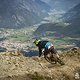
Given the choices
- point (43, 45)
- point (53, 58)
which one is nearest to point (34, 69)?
point (43, 45)

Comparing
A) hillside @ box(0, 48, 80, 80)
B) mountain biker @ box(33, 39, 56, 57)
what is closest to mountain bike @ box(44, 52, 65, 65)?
hillside @ box(0, 48, 80, 80)

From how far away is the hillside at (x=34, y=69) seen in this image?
84.3 ft

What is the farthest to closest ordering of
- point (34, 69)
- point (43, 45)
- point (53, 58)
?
point (53, 58) < point (43, 45) < point (34, 69)

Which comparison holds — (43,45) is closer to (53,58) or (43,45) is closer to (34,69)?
(53,58)

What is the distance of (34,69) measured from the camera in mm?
27531

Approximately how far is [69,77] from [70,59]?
283 inches

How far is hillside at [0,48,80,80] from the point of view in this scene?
25688 mm

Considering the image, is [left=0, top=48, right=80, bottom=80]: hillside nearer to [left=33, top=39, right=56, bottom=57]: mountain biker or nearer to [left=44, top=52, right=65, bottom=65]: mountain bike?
[left=44, top=52, right=65, bottom=65]: mountain bike

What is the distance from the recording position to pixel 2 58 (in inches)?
1190

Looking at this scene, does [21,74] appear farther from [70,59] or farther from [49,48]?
[70,59]

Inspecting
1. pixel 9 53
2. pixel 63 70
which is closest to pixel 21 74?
pixel 63 70

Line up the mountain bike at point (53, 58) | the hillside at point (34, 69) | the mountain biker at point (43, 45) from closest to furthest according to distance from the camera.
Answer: the hillside at point (34, 69), the mountain biker at point (43, 45), the mountain bike at point (53, 58)

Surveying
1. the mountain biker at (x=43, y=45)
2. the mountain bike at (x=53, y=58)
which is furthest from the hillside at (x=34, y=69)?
the mountain biker at (x=43, y=45)

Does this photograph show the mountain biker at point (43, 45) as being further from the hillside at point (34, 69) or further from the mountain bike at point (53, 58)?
the hillside at point (34, 69)
